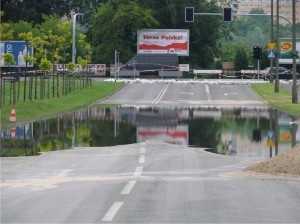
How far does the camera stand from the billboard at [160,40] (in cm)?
9588

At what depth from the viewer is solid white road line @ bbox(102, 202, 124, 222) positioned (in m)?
11.7

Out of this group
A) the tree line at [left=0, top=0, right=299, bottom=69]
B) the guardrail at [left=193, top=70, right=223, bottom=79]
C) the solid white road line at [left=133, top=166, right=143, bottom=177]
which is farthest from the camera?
the tree line at [left=0, top=0, right=299, bottom=69]

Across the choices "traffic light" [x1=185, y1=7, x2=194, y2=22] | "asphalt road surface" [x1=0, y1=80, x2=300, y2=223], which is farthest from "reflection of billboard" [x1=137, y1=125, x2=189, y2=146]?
"traffic light" [x1=185, y1=7, x2=194, y2=22]

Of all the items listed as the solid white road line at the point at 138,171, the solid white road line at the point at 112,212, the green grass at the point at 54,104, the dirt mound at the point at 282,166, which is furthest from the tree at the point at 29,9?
the solid white road line at the point at 112,212

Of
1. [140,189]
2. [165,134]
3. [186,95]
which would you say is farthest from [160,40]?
[140,189]

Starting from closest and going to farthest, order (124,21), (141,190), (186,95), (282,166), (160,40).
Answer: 1. (141,190)
2. (282,166)
3. (186,95)
4. (124,21)
5. (160,40)

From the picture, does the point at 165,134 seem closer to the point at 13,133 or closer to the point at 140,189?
the point at 13,133

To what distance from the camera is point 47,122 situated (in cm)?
3278

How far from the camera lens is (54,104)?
42.5m

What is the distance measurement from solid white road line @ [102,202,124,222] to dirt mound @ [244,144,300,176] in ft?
16.3

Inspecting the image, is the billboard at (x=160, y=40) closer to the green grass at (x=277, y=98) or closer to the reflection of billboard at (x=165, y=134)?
the green grass at (x=277, y=98)

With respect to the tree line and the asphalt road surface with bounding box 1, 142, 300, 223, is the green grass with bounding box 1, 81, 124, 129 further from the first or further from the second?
the tree line

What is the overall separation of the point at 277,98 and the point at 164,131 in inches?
943

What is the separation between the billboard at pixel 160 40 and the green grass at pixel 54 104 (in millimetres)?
33161
